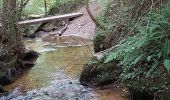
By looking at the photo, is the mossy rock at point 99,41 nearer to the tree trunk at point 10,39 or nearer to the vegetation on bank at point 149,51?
the tree trunk at point 10,39

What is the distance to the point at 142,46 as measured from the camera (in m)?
5.66

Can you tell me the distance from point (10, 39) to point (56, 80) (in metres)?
2.02

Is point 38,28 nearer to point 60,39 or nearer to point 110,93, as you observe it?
point 60,39

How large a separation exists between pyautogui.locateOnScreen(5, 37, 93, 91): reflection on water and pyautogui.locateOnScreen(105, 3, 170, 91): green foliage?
9.78ft

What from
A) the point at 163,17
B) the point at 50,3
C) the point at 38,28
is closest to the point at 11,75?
the point at 163,17

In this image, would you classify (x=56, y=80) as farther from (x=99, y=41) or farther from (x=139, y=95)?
(x=139, y=95)

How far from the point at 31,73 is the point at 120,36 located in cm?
308

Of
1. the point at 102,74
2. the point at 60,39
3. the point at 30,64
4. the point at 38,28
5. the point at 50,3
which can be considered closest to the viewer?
the point at 102,74

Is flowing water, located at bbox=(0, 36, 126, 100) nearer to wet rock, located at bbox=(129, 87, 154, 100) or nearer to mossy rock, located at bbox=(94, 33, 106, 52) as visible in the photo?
mossy rock, located at bbox=(94, 33, 106, 52)

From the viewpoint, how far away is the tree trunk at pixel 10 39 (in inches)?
368

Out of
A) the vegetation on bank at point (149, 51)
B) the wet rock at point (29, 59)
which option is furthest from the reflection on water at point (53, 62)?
the vegetation on bank at point (149, 51)

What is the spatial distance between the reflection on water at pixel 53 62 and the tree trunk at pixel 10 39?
0.53 m

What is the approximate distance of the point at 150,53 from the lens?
5.61 m

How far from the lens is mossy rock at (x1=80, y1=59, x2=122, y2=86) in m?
7.45
